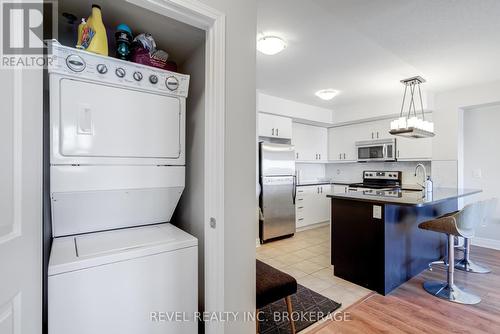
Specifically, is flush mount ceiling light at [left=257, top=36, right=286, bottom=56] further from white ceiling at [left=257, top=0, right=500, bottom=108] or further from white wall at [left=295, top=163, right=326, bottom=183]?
white wall at [left=295, top=163, right=326, bottom=183]

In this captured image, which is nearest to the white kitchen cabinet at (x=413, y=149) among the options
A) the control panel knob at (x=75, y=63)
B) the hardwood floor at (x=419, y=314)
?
the hardwood floor at (x=419, y=314)

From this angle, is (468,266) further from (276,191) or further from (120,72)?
(120,72)

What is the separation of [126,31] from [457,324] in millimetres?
3109

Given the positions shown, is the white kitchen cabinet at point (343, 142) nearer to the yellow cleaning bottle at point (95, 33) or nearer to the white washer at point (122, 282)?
the white washer at point (122, 282)

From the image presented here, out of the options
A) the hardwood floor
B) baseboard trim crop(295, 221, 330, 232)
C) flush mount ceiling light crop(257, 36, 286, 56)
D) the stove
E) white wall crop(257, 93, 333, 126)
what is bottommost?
the hardwood floor

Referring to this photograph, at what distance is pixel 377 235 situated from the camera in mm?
2340

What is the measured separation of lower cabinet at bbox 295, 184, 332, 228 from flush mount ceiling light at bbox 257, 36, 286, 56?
9.08 feet

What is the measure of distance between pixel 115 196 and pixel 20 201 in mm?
518

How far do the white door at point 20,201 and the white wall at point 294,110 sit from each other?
3.40 metres

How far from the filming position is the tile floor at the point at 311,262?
2.39m

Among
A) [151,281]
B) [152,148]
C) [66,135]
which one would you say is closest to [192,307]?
[151,281]

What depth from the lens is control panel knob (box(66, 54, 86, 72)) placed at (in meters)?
1.07

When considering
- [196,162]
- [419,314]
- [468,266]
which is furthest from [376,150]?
[196,162]

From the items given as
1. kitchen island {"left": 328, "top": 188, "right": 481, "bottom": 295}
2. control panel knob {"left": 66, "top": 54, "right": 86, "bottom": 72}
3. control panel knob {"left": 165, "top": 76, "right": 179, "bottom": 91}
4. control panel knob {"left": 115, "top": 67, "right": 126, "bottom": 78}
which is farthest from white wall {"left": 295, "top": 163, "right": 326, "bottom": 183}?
control panel knob {"left": 66, "top": 54, "right": 86, "bottom": 72}
